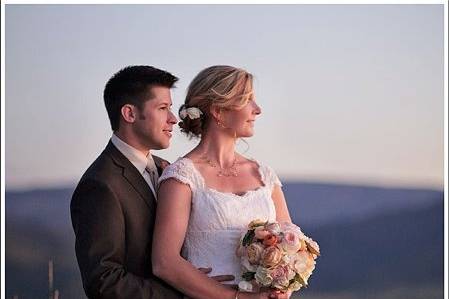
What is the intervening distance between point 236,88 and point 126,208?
618mm

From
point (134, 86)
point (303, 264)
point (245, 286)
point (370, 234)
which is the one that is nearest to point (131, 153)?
point (134, 86)

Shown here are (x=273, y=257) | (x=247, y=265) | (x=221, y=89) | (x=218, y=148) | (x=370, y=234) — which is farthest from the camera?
(x=370, y=234)

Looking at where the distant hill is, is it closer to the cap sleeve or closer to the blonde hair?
the cap sleeve

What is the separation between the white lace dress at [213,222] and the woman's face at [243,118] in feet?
0.75

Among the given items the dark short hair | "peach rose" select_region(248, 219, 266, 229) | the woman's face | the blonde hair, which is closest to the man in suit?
the dark short hair

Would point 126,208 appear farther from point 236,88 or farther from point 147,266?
point 236,88

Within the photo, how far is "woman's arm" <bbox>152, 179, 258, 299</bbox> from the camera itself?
12.8ft

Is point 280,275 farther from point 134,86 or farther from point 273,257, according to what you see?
point 134,86

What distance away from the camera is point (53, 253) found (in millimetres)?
5910

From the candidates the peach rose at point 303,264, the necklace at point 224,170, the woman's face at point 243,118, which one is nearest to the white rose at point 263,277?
the peach rose at point 303,264

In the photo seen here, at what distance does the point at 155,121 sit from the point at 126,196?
0.34 meters

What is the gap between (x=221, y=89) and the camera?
4020mm

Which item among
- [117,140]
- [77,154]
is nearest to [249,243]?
[117,140]

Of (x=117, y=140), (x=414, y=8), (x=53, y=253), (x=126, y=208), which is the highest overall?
(x=414, y=8)
